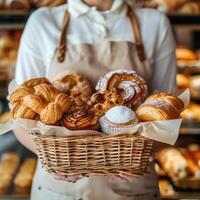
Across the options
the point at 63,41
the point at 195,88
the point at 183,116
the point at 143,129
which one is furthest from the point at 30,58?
the point at 195,88

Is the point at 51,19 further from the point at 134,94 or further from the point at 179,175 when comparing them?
the point at 179,175

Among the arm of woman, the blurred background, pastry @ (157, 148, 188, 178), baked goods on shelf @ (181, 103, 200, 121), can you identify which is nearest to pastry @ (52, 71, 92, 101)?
the arm of woman

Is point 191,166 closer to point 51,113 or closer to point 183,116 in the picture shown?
point 183,116

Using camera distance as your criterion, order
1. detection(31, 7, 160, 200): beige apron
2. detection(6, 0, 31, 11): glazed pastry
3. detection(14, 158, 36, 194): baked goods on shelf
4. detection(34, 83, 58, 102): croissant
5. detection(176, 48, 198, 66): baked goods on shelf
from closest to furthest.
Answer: detection(34, 83, 58, 102): croissant → detection(31, 7, 160, 200): beige apron → detection(14, 158, 36, 194): baked goods on shelf → detection(6, 0, 31, 11): glazed pastry → detection(176, 48, 198, 66): baked goods on shelf

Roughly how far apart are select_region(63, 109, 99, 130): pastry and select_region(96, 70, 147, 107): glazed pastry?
151 mm

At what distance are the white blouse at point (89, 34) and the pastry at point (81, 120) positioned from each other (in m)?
0.44

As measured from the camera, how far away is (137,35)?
5.36ft

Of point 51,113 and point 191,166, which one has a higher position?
point 51,113

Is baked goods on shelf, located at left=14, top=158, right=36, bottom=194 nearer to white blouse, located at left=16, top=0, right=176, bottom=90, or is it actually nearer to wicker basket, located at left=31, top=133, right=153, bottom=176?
white blouse, located at left=16, top=0, right=176, bottom=90

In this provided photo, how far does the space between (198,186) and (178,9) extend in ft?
2.88

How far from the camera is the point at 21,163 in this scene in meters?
2.53

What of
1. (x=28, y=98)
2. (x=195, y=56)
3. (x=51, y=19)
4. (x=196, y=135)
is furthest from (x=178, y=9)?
(x=28, y=98)

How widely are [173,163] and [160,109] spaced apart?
1.23 m

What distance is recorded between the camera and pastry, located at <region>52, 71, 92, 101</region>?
4.60 ft
